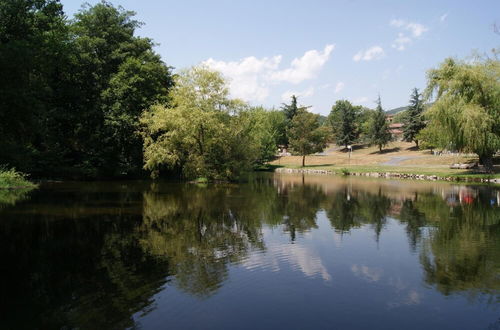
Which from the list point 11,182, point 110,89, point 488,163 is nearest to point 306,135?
point 488,163

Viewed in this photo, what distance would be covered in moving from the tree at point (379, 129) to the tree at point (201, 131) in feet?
149

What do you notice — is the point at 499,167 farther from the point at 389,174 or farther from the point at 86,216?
the point at 86,216

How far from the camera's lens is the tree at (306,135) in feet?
223

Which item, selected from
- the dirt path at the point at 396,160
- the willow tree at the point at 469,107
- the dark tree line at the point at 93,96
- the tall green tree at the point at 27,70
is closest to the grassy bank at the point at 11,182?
the tall green tree at the point at 27,70

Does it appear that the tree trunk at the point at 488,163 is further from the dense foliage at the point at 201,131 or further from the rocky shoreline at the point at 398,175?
the dense foliage at the point at 201,131

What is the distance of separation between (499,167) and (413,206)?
30.5 meters

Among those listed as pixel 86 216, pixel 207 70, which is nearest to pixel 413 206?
pixel 86 216

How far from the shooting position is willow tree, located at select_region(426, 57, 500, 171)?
38000mm

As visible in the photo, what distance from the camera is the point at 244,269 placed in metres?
10.4

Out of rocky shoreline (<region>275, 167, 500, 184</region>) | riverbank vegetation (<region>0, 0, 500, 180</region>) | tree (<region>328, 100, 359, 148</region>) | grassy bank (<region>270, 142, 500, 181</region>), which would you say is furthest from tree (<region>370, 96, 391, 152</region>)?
riverbank vegetation (<region>0, 0, 500, 180</region>)

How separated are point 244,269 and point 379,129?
7245 cm

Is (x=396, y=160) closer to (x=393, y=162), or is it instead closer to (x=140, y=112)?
(x=393, y=162)

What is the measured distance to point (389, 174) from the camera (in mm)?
50156

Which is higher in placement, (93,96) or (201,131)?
(93,96)
